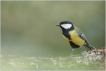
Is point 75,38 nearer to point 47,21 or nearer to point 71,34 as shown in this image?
point 71,34

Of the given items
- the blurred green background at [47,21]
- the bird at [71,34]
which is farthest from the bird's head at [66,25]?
the blurred green background at [47,21]

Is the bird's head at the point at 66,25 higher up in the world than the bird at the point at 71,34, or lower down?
higher up

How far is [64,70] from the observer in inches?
125

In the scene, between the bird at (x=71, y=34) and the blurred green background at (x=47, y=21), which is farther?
the blurred green background at (x=47, y=21)

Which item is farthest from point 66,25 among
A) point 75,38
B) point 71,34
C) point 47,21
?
point 47,21

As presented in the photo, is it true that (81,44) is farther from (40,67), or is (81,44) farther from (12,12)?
(12,12)

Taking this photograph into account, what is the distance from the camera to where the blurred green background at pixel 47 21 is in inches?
321

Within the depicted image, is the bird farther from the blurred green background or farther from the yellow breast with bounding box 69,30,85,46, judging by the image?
the blurred green background

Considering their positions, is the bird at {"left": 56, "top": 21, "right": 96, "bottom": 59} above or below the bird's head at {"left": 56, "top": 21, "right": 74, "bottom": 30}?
below

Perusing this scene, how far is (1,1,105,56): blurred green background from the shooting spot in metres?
8.16

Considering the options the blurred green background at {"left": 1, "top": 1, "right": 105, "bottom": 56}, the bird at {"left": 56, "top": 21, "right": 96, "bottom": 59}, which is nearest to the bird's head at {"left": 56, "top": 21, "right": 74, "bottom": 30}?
the bird at {"left": 56, "top": 21, "right": 96, "bottom": 59}

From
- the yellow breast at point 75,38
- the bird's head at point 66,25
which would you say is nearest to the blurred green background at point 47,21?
the yellow breast at point 75,38

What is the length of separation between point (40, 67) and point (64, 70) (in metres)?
0.33

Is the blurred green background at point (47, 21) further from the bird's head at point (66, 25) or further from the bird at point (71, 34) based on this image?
the bird's head at point (66, 25)
